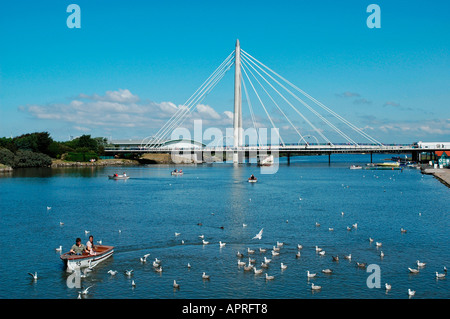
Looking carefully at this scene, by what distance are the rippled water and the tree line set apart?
68221 millimetres

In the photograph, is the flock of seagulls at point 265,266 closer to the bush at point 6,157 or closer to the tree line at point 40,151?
the bush at point 6,157

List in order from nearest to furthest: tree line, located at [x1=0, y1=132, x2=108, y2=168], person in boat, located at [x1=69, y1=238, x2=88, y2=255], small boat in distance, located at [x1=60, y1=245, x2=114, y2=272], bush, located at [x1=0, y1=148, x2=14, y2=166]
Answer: small boat in distance, located at [x1=60, y1=245, x2=114, y2=272] < person in boat, located at [x1=69, y1=238, x2=88, y2=255] < bush, located at [x1=0, y1=148, x2=14, y2=166] < tree line, located at [x1=0, y1=132, x2=108, y2=168]

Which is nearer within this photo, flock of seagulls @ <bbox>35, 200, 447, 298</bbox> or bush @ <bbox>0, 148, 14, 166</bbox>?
flock of seagulls @ <bbox>35, 200, 447, 298</bbox>

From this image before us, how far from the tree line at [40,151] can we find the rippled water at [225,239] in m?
68.2

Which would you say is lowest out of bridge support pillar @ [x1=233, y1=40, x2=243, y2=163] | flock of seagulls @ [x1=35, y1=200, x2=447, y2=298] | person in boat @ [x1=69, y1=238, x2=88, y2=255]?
flock of seagulls @ [x1=35, y1=200, x2=447, y2=298]

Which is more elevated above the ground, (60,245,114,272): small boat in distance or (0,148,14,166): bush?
(0,148,14,166): bush

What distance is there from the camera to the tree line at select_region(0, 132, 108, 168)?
116750 mm

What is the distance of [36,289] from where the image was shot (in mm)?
19906

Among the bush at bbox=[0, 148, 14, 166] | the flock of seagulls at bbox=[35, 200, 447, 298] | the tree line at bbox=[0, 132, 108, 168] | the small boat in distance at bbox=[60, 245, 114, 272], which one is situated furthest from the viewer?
the tree line at bbox=[0, 132, 108, 168]

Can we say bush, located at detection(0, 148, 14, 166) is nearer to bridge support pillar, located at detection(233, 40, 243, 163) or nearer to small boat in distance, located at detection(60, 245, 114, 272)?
bridge support pillar, located at detection(233, 40, 243, 163)

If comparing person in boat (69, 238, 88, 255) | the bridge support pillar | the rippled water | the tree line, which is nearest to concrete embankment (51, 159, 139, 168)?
the tree line

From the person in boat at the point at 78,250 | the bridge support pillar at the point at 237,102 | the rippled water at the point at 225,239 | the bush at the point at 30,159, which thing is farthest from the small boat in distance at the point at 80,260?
the bush at the point at 30,159

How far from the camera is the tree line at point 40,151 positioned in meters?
117
